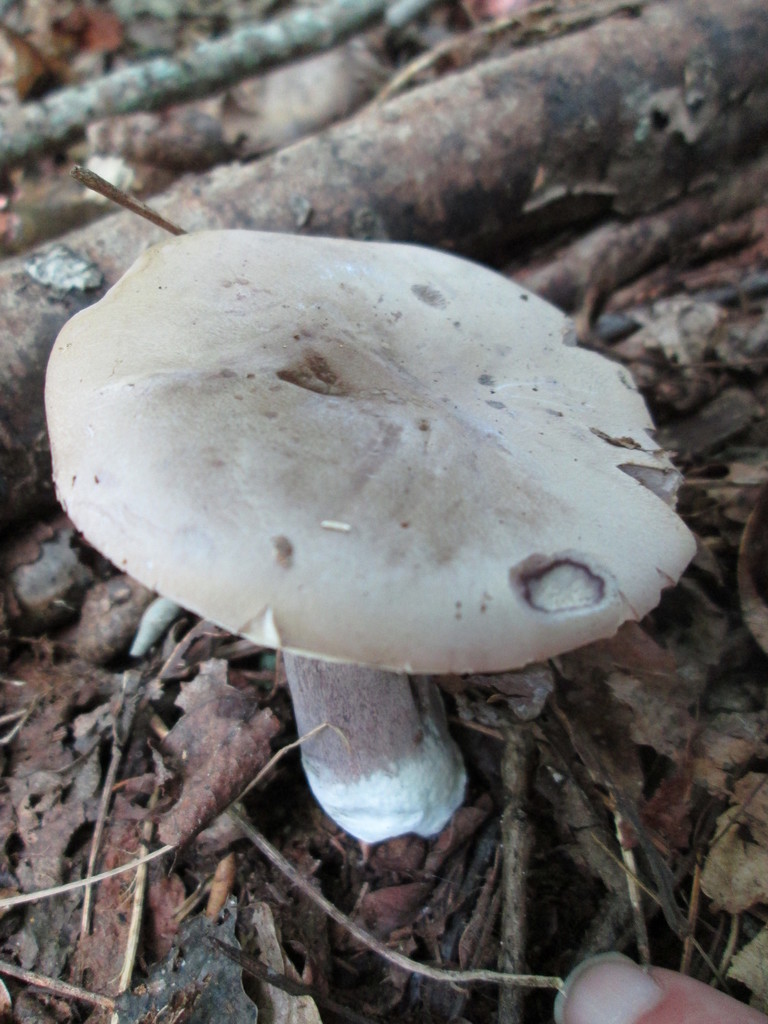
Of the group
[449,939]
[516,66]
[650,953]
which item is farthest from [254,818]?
[516,66]

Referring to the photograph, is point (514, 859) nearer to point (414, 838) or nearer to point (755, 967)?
point (414, 838)

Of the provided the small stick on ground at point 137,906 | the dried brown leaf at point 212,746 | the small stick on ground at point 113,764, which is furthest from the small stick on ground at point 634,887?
the small stick on ground at point 113,764

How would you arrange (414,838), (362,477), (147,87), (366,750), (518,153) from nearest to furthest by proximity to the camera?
(362,477) < (366,750) < (414,838) < (518,153) < (147,87)

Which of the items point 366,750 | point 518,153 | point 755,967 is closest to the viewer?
point 755,967

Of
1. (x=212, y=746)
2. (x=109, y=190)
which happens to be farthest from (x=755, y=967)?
(x=109, y=190)

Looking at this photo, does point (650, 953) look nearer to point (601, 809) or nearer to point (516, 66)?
point (601, 809)

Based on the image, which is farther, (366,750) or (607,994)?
(366,750)

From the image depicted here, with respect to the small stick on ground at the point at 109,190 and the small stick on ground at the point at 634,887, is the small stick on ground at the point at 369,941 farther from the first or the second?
the small stick on ground at the point at 109,190
